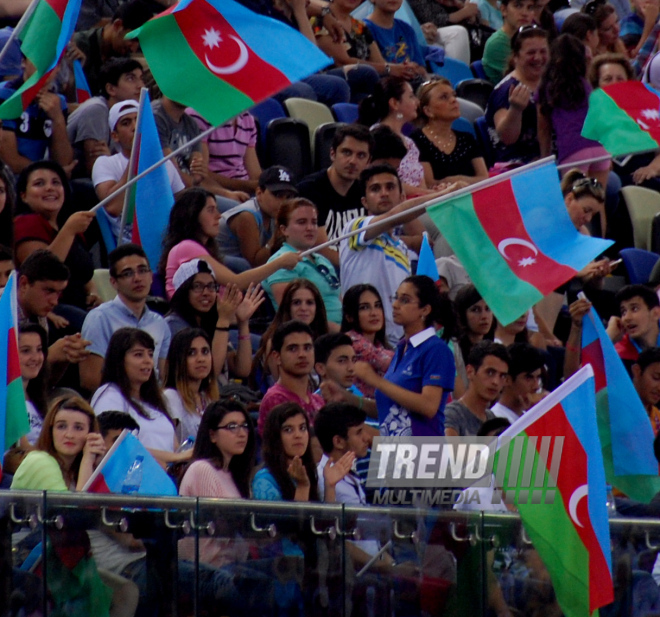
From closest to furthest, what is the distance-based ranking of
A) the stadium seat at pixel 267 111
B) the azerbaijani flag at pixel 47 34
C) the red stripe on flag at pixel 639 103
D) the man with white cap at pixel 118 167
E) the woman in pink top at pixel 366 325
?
the azerbaijani flag at pixel 47 34, the woman in pink top at pixel 366 325, the red stripe on flag at pixel 639 103, the man with white cap at pixel 118 167, the stadium seat at pixel 267 111

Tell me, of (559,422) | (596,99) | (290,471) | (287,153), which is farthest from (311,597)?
(287,153)

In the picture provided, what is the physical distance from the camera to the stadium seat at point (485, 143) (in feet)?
35.9

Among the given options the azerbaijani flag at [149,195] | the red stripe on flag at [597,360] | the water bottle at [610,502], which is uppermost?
the azerbaijani flag at [149,195]

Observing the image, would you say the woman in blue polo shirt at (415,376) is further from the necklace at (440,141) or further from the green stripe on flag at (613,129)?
the necklace at (440,141)

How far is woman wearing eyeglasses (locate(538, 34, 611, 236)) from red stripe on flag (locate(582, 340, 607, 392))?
113 inches

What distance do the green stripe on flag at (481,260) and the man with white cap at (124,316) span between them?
140 cm

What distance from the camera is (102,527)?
18.2 feet

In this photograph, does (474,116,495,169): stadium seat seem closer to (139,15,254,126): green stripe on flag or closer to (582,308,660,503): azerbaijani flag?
(582,308,660,503): azerbaijani flag

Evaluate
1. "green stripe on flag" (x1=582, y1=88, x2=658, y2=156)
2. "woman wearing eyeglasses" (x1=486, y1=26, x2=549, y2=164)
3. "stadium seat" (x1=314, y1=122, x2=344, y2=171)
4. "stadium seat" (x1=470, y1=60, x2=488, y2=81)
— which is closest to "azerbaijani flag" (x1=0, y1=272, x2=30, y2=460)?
"green stripe on flag" (x1=582, y1=88, x2=658, y2=156)

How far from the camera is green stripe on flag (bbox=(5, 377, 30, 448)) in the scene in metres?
5.96

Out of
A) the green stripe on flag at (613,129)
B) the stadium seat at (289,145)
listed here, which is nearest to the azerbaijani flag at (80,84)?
the stadium seat at (289,145)

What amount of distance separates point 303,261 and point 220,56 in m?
1.33

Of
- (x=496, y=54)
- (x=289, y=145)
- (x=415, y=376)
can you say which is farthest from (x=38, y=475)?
(x=496, y=54)

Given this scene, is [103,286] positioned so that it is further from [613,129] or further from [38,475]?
[613,129]
